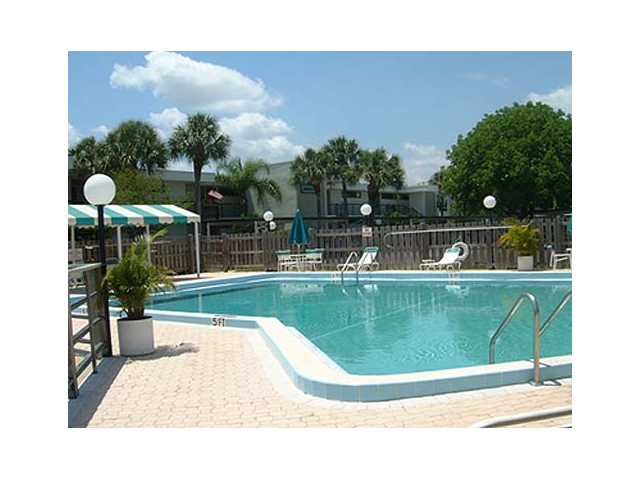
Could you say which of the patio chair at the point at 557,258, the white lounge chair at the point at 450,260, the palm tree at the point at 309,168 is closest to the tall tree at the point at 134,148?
the palm tree at the point at 309,168

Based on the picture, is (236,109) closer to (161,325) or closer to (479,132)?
(479,132)

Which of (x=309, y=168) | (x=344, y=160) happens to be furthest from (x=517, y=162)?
(x=309, y=168)

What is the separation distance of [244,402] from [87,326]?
2.27 m

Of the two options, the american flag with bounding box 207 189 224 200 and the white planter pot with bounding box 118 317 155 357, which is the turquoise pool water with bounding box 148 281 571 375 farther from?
the american flag with bounding box 207 189 224 200

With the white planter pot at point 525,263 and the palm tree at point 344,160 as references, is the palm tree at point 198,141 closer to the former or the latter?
the palm tree at point 344,160

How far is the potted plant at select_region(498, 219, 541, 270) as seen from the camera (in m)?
15.9

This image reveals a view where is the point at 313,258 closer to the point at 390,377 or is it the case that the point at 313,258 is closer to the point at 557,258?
the point at 557,258

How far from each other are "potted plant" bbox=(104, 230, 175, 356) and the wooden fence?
1221cm

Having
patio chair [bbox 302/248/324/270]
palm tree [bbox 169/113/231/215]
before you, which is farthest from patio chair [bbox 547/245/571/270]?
palm tree [bbox 169/113/231/215]

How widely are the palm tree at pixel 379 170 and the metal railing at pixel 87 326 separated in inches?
1325

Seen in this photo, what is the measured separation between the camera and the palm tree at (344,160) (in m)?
38.8

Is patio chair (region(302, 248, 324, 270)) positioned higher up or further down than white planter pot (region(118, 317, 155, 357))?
higher up
